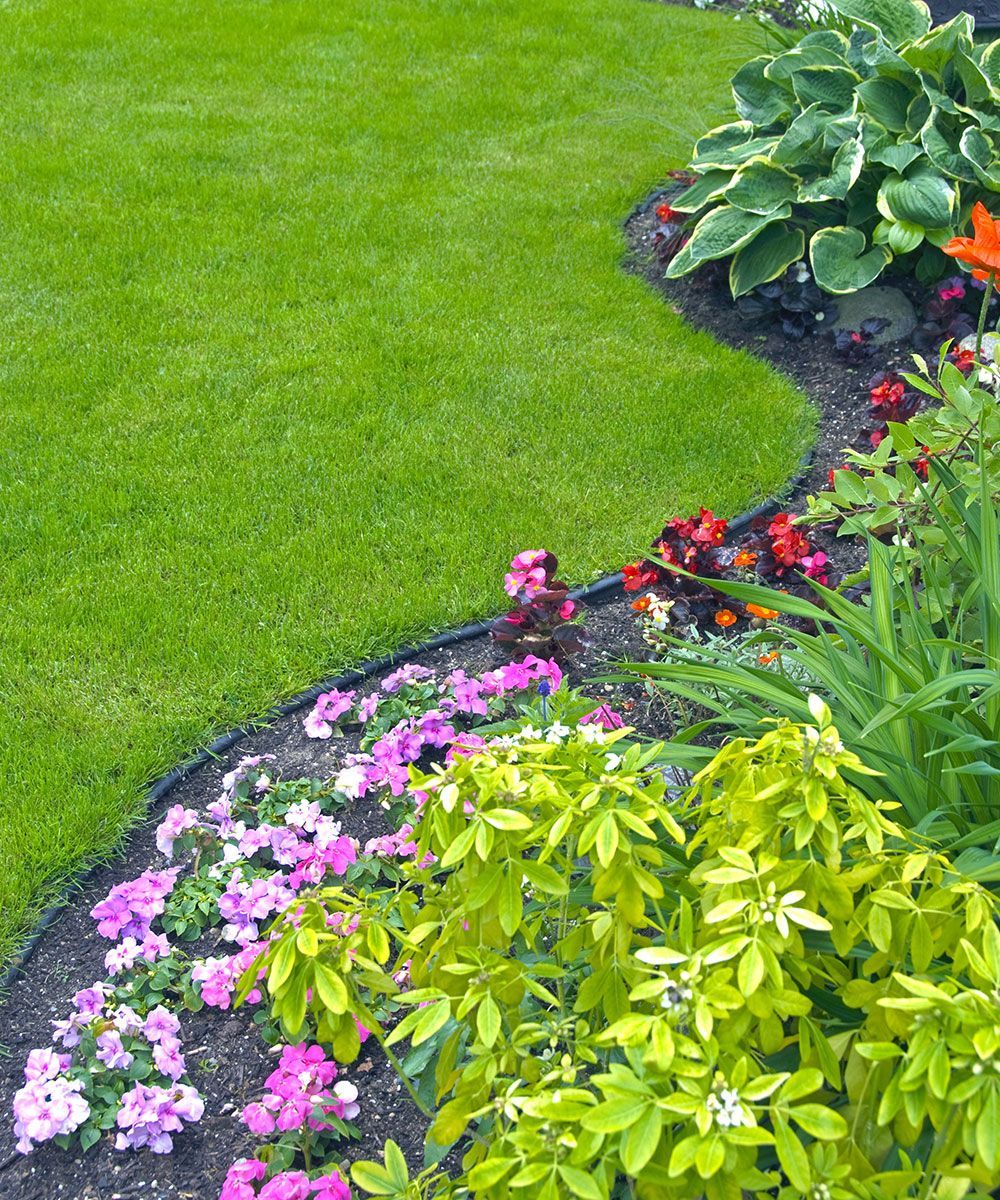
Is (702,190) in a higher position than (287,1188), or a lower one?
higher

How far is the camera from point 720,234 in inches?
189

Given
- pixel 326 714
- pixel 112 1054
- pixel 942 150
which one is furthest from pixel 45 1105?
pixel 942 150

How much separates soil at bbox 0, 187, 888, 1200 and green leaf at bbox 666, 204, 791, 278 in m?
1.73

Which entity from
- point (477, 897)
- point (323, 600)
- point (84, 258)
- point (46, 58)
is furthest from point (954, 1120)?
point (46, 58)

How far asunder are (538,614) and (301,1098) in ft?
4.63

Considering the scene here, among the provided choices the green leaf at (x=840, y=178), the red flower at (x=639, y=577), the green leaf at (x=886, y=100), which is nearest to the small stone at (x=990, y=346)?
the red flower at (x=639, y=577)

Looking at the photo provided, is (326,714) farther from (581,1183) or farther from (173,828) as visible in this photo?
(581,1183)

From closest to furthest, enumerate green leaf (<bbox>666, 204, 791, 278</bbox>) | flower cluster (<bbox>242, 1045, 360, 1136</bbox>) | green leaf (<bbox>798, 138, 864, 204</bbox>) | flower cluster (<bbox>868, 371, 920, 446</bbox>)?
flower cluster (<bbox>242, 1045, 360, 1136</bbox>)
flower cluster (<bbox>868, 371, 920, 446</bbox>)
green leaf (<bbox>798, 138, 864, 204</bbox>)
green leaf (<bbox>666, 204, 791, 278</bbox>)

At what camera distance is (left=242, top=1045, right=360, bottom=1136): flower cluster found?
203 centimetres

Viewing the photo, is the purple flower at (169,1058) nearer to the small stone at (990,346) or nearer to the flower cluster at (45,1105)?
the flower cluster at (45,1105)

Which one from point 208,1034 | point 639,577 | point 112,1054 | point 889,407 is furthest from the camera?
point 889,407

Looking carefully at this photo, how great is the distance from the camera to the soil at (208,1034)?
6.84 ft

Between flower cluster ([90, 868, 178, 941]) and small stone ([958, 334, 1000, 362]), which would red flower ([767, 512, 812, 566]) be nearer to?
small stone ([958, 334, 1000, 362])

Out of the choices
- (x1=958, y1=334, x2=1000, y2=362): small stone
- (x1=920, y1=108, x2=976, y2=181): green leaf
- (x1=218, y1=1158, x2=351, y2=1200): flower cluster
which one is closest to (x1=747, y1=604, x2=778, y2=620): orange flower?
(x1=958, y1=334, x2=1000, y2=362): small stone
